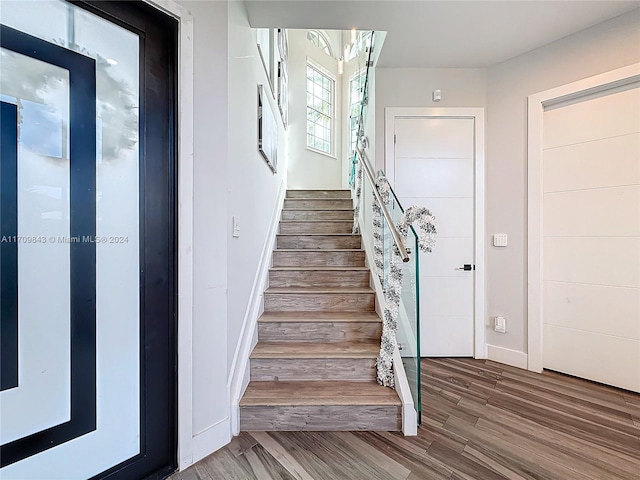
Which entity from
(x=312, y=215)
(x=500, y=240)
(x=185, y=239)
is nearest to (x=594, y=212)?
(x=500, y=240)

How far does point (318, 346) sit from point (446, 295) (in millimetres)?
1478

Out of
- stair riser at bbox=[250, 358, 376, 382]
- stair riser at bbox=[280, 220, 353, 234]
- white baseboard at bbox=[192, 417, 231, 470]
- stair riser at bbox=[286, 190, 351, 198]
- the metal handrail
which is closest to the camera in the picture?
white baseboard at bbox=[192, 417, 231, 470]

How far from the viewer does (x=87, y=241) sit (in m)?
1.22

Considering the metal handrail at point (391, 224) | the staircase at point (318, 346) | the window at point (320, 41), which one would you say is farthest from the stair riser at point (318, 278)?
the window at point (320, 41)

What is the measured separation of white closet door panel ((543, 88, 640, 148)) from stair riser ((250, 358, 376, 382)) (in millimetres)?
2463

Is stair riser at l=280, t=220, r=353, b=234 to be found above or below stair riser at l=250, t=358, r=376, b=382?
above

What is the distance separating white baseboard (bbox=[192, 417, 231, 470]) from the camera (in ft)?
4.89

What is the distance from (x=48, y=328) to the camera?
113cm

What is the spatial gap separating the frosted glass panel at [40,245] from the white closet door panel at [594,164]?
130 inches

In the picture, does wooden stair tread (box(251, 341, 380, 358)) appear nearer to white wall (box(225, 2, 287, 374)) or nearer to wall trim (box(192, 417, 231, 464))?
white wall (box(225, 2, 287, 374))

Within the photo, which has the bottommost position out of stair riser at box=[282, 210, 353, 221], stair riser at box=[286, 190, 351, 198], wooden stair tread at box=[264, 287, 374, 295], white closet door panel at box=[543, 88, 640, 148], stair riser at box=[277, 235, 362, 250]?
wooden stair tread at box=[264, 287, 374, 295]

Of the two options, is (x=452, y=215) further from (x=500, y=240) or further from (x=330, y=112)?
(x=330, y=112)

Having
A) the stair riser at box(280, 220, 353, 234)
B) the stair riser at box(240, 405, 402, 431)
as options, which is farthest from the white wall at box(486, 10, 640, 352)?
the stair riser at box(240, 405, 402, 431)

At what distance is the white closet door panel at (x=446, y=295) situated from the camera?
287 centimetres
